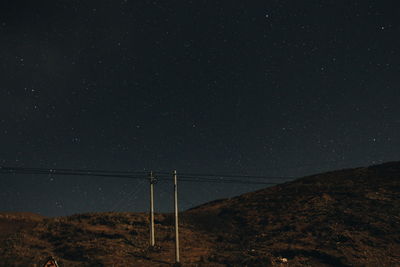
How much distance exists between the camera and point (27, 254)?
3272cm

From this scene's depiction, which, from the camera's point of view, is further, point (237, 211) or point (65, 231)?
point (237, 211)

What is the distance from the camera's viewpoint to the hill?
32.9m

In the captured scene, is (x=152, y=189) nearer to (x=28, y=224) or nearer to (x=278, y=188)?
(x=28, y=224)

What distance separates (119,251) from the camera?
35094mm

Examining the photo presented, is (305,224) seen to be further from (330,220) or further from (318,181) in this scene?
(318,181)

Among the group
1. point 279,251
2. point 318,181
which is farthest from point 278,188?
point 279,251

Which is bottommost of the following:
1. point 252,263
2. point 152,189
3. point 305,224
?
point 252,263

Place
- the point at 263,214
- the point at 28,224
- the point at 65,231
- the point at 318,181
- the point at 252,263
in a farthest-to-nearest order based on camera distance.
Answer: the point at 318,181, the point at 263,214, the point at 28,224, the point at 65,231, the point at 252,263

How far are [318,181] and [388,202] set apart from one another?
15770 mm

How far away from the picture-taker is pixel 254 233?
4406cm

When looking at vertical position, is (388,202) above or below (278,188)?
below

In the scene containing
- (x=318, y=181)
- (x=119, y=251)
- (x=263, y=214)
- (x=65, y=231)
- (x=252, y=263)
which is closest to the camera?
(x=252, y=263)

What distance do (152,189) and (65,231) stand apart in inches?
604

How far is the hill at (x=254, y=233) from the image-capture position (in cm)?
3294
